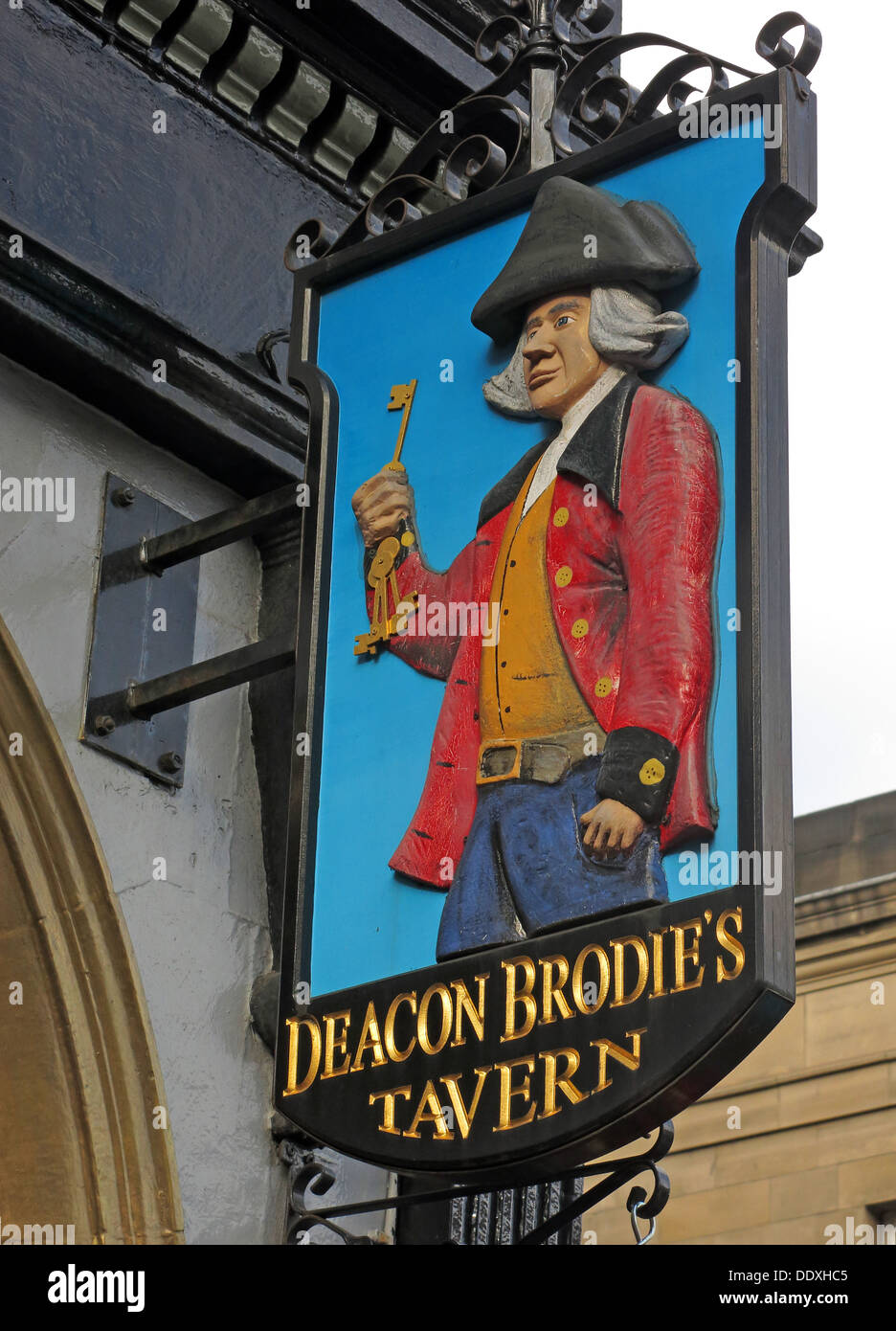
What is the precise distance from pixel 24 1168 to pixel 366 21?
3.52 meters

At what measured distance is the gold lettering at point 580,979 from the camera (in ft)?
15.5

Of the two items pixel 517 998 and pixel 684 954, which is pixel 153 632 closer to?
pixel 517 998

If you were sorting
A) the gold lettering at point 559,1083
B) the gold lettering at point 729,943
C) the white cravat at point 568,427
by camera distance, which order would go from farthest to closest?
1. the white cravat at point 568,427
2. the gold lettering at point 559,1083
3. the gold lettering at point 729,943

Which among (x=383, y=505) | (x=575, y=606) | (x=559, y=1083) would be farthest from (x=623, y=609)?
(x=559, y=1083)

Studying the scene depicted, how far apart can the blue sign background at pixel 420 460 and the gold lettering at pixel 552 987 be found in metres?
0.28

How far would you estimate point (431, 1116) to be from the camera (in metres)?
4.85

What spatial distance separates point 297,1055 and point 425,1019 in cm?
35

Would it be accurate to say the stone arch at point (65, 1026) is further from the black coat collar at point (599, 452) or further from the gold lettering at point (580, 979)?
the gold lettering at point (580, 979)

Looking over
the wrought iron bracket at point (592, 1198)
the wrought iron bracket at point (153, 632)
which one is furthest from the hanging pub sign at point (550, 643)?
the wrought iron bracket at point (153, 632)

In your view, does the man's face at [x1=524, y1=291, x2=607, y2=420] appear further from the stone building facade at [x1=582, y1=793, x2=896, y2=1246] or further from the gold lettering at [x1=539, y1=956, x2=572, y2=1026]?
the stone building facade at [x1=582, y1=793, x2=896, y2=1246]

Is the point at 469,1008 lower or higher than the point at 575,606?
lower

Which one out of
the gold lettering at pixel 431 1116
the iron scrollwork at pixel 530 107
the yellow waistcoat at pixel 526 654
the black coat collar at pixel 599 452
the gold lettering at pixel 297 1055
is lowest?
the gold lettering at pixel 431 1116

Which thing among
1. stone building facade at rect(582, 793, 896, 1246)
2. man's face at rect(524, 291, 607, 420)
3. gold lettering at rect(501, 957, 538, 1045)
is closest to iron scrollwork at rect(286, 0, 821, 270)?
man's face at rect(524, 291, 607, 420)
